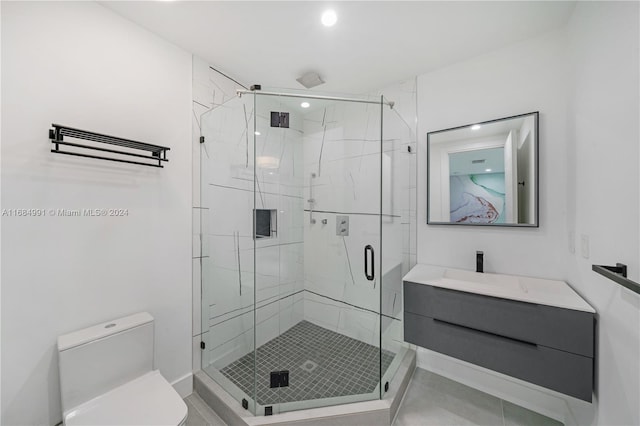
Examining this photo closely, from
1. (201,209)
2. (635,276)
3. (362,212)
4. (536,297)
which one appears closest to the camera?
(635,276)

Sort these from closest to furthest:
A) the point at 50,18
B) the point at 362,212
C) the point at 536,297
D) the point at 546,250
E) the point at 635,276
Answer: the point at 635,276 < the point at 50,18 < the point at 536,297 < the point at 546,250 < the point at 362,212

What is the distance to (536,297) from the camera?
1382 millimetres

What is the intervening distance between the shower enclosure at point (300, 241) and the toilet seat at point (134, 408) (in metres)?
0.49

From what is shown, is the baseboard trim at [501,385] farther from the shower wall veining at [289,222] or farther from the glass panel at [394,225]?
the shower wall veining at [289,222]

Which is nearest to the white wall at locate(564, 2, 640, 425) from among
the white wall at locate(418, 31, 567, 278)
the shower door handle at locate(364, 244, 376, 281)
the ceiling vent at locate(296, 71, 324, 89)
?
the white wall at locate(418, 31, 567, 278)

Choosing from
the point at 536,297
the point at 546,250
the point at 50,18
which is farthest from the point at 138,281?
the point at 546,250

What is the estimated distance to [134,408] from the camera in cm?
122

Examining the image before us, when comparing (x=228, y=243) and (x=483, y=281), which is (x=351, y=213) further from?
(x=483, y=281)

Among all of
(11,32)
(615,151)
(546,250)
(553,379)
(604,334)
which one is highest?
(11,32)

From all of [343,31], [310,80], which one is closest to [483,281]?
[343,31]

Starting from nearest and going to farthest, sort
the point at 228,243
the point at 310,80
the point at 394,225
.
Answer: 1. the point at 228,243
2. the point at 394,225
3. the point at 310,80

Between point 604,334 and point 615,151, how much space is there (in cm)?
84

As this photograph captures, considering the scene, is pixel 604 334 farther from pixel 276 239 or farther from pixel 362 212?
pixel 276 239

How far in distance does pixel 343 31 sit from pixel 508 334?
2.15 metres
